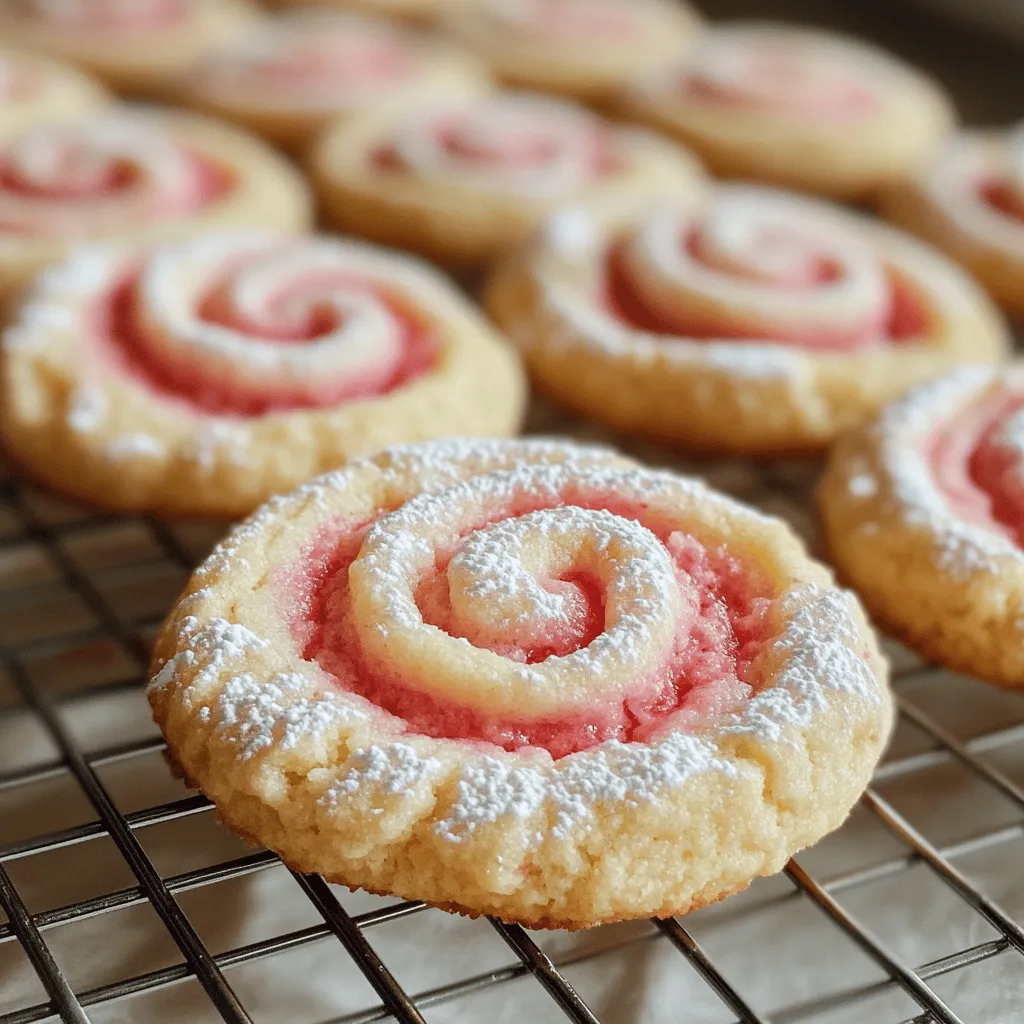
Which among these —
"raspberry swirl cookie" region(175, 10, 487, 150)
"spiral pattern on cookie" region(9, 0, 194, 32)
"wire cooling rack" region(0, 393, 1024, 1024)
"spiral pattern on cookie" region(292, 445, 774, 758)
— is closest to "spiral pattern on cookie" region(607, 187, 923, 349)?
"wire cooling rack" region(0, 393, 1024, 1024)

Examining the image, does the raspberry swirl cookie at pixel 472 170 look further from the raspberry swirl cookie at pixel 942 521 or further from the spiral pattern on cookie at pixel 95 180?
the raspberry swirl cookie at pixel 942 521

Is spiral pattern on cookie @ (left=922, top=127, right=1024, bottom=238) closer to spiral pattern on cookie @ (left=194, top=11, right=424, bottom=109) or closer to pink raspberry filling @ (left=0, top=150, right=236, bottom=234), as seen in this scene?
spiral pattern on cookie @ (left=194, top=11, right=424, bottom=109)

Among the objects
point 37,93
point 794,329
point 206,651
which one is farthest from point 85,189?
point 206,651

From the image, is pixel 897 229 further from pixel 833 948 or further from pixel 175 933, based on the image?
pixel 175 933

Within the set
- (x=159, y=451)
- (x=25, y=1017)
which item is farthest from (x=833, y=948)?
(x=159, y=451)

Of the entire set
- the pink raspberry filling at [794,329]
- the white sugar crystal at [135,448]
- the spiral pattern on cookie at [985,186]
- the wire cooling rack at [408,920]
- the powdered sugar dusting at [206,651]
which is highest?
the spiral pattern on cookie at [985,186]

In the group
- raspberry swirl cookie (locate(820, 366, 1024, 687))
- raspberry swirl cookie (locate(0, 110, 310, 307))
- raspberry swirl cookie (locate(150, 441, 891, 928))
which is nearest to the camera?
raspberry swirl cookie (locate(150, 441, 891, 928))

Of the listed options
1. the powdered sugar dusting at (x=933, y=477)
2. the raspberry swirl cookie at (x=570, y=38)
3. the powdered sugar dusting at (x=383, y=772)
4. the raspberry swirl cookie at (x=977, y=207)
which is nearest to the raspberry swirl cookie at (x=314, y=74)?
the raspberry swirl cookie at (x=570, y=38)
